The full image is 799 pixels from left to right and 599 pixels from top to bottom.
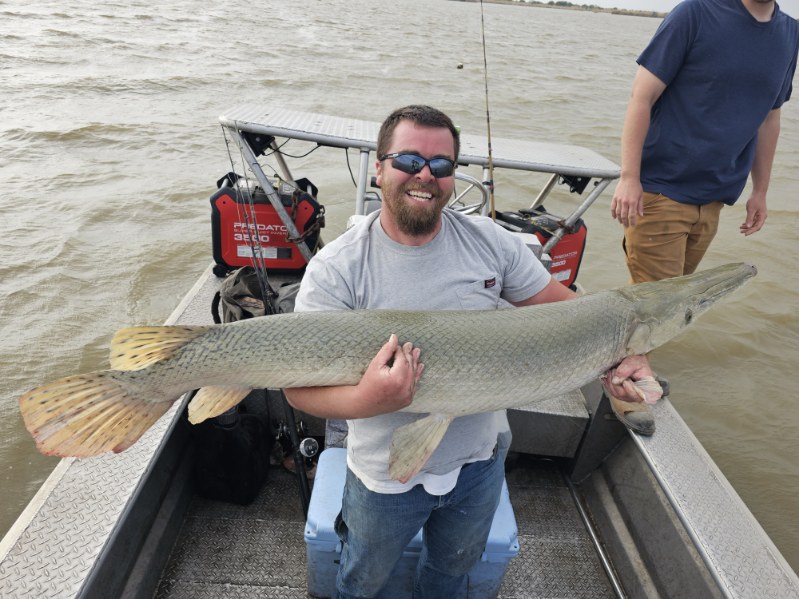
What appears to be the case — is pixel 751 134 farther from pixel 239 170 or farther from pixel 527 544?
pixel 239 170

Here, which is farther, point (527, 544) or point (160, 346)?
point (527, 544)

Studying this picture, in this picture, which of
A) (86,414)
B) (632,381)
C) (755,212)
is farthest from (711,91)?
(86,414)

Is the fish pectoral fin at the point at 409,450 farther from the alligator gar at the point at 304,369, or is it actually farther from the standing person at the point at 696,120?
the standing person at the point at 696,120

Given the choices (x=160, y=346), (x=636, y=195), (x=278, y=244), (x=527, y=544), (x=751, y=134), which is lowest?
(x=527, y=544)

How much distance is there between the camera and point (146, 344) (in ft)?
6.05

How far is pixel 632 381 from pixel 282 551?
2110 millimetres

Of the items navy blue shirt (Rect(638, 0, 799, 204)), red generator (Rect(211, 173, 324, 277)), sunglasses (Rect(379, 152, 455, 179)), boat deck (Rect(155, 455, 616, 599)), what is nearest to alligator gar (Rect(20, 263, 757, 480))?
sunglasses (Rect(379, 152, 455, 179))

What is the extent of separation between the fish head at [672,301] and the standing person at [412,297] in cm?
17

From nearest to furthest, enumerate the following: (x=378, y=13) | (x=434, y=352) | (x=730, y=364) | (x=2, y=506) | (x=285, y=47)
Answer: (x=434, y=352)
(x=2, y=506)
(x=730, y=364)
(x=285, y=47)
(x=378, y=13)

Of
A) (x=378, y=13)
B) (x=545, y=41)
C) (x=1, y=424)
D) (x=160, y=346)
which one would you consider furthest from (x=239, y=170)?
(x=378, y=13)

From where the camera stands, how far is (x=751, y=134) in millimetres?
3318

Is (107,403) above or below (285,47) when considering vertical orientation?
above

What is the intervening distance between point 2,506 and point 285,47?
19546 mm

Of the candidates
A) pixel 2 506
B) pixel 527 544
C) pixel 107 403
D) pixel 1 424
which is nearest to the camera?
pixel 107 403
